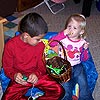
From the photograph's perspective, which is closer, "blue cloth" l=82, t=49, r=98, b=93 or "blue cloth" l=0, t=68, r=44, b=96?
"blue cloth" l=0, t=68, r=44, b=96

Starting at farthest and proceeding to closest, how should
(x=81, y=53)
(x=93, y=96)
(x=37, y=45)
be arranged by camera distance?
(x=93, y=96)
(x=81, y=53)
(x=37, y=45)

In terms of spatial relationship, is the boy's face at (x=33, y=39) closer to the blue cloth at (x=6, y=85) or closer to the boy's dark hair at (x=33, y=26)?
the boy's dark hair at (x=33, y=26)

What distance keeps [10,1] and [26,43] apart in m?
1.33

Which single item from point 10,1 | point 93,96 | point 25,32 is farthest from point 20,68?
point 10,1

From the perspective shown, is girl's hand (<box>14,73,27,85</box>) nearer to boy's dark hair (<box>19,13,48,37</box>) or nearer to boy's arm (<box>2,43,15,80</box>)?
boy's arm (<box>2,43,15,80</box>)

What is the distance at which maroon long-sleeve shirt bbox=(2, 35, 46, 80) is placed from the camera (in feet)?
4.94

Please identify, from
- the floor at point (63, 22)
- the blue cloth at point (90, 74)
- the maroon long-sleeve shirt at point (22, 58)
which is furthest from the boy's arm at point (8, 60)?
the floor at point (63, 22)

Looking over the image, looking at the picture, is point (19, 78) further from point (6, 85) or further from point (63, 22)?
point (63, 22)

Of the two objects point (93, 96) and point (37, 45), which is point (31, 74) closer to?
point (37, 45)

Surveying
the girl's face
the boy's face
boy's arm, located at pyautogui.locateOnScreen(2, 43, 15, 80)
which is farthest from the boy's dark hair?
the girl's face

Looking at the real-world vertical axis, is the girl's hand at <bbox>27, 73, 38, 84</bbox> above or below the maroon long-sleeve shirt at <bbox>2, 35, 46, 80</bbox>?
below

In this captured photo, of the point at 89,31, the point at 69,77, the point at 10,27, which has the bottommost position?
the point at 69,77

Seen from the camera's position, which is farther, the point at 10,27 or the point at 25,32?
the point at 10,27

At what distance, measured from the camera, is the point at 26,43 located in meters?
1.50
